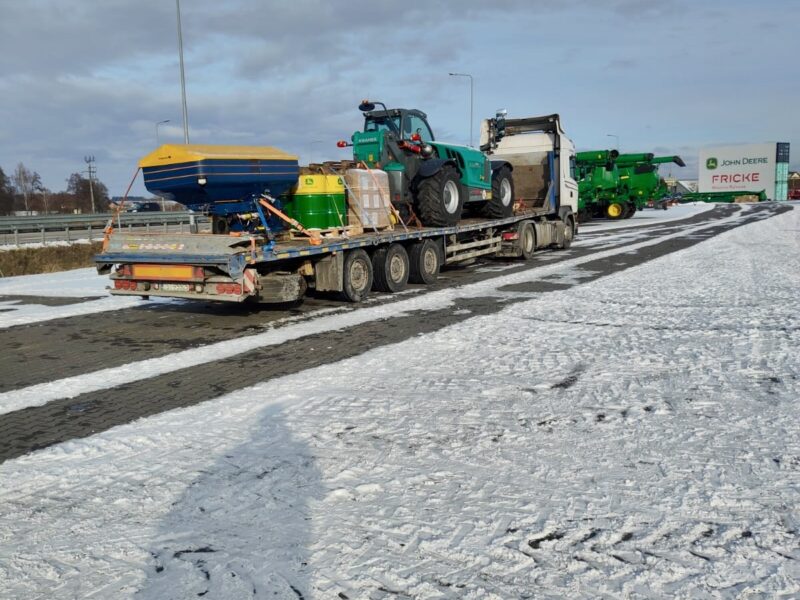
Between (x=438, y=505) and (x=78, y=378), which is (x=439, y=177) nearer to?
(x=78, y=378)

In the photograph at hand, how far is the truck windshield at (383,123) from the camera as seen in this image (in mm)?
12711

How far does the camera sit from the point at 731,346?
7023 millimetres

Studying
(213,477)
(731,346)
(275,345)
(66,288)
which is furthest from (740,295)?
(66,288)

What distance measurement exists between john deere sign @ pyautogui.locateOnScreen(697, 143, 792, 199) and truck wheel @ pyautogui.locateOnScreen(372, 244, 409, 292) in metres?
73.8

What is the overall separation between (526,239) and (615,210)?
73.0ft

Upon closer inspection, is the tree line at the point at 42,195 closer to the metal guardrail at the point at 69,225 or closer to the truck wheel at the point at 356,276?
the metal guardrail at the point at 69,225

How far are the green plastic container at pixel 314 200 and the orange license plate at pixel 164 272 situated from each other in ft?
6.83

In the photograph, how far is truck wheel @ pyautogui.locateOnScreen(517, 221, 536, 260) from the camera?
1653cm

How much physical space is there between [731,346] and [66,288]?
470 inches

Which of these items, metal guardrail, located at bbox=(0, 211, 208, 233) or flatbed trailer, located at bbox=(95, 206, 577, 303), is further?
metal guardrail, located at bbox=(0, 211, 208, 233)

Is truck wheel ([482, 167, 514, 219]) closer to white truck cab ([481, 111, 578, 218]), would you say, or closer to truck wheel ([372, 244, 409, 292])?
white truck cab ([481, 111, 578, 218])

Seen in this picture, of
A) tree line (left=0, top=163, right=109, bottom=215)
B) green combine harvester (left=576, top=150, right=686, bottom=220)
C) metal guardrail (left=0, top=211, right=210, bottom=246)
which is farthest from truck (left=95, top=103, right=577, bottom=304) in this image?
tree line (left=0, top=163, right=109, bottom=215)

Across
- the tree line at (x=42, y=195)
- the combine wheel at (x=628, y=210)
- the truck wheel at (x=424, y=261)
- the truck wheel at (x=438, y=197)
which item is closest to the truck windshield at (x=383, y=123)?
the truck wheel at (x=438, y=197)

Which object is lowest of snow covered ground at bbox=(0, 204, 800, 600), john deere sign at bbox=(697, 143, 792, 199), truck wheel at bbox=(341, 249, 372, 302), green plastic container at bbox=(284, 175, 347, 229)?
snow covered ground at bbox=(0, 204, 800, 600)
